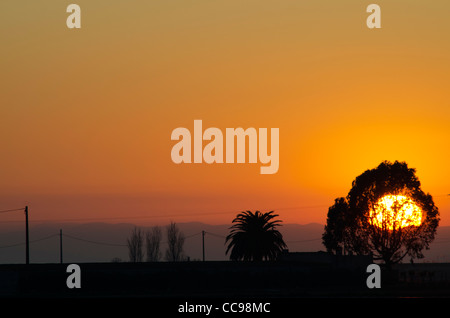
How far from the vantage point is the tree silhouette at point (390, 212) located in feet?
303

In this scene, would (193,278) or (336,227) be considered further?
(336,227)

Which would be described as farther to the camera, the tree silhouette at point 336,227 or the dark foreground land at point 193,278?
the tree silhouette at point 336,227

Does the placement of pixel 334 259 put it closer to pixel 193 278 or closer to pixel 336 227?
pixel 336 227

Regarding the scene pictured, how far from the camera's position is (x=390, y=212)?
92.2 m

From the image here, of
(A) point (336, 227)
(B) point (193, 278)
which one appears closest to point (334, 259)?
(A) point (336, 227)

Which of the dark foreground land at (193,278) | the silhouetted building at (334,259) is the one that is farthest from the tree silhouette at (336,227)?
the dark foreground land at (193,278)

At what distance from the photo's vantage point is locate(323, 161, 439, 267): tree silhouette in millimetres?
92312

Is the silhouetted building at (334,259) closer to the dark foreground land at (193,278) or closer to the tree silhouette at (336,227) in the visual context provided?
the tree silhouette at (336,227)

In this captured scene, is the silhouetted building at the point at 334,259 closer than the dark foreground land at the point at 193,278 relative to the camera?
No

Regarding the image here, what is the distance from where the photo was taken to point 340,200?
338ft

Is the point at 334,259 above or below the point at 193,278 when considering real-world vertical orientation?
above
